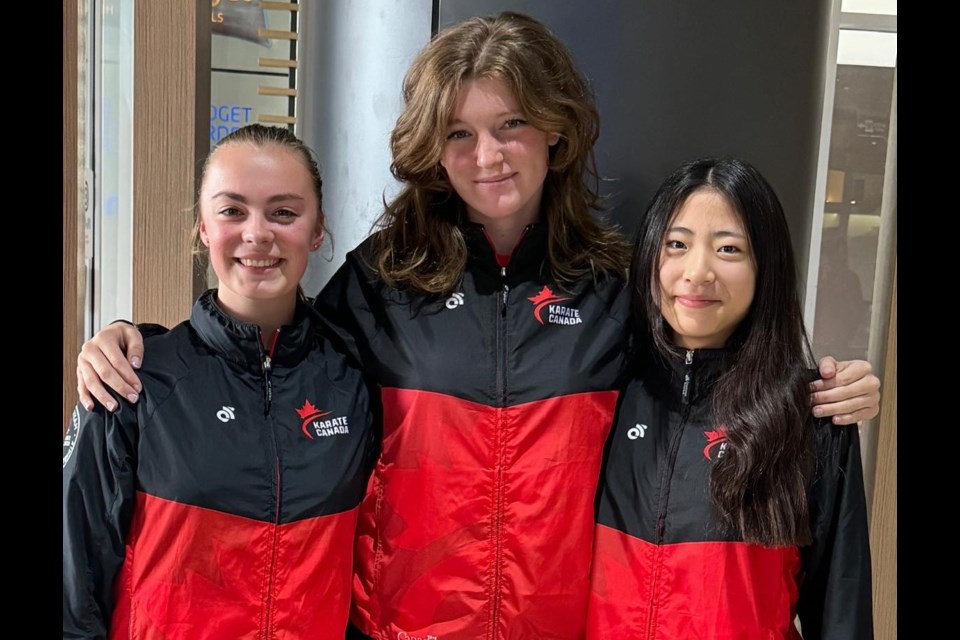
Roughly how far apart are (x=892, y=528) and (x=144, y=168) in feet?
7.20

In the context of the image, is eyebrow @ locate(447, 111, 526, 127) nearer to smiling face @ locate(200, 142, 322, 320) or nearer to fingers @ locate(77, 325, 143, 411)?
smiling face @ locate(200, 142, 322, 320)

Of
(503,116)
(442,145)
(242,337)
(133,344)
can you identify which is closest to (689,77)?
(503,116)

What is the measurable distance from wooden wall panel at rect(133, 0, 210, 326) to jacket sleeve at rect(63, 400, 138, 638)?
82 cm

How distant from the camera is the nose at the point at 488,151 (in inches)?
61.4

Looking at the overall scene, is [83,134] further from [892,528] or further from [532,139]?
[892,528]

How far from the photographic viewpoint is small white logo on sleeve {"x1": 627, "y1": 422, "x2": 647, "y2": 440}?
1.57 m

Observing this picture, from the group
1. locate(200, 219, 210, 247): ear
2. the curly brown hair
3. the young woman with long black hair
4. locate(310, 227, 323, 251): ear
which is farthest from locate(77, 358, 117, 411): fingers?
the young woman with long black hair

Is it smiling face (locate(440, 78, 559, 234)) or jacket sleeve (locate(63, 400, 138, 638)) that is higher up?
smiling face (locate(440, 78, 559, 234))

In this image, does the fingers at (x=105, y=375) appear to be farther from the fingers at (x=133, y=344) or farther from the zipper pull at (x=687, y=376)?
the zipper pull at (x=687, y=376)

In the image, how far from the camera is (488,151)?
156 cm

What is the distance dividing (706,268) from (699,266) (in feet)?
0.05

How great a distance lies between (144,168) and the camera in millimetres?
2143

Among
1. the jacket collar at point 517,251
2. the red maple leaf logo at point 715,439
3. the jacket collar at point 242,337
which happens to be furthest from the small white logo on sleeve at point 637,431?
the jacket collar at point 242,337
